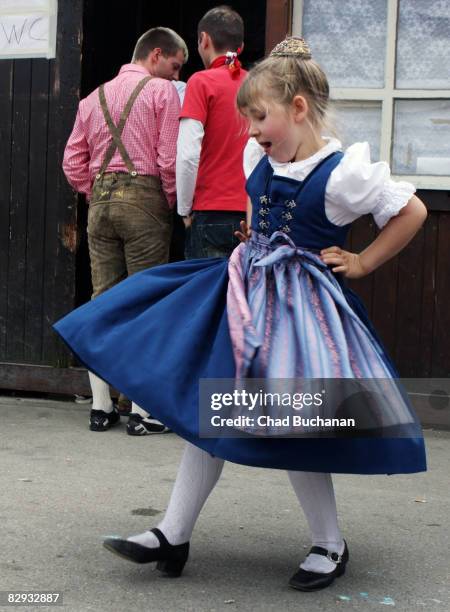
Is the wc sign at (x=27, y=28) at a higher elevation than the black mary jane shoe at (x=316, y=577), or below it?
higher

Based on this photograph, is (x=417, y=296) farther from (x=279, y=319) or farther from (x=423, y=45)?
(x=279, y=319)

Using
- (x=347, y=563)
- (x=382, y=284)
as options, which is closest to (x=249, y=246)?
(x=347, y=563)

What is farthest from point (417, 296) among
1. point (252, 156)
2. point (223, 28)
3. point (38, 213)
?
point (252, 156)

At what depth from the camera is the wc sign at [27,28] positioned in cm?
669

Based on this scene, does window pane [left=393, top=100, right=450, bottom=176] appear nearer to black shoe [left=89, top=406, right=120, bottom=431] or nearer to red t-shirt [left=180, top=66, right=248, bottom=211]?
red t-shirt [left=180, top=66, right=248, bottom=211]

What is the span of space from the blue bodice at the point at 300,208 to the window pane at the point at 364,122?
272 cm

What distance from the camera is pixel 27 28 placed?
6754mm

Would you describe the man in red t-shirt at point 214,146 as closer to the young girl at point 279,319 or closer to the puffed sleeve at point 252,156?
the puffed sleeve at point 252,156

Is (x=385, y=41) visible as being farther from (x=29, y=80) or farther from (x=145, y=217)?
(x=29, y=80)

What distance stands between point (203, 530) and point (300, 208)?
4.31ft

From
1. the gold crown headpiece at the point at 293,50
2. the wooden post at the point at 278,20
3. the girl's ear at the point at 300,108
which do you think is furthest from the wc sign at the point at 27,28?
the girl's ear at the point at 300,108

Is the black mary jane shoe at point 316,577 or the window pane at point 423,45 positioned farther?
the window pane at point 423,45

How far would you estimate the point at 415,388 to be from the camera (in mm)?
6242

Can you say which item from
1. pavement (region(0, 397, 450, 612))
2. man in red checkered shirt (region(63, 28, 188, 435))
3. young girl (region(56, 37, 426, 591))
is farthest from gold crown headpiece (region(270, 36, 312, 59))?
man in red checkered shirt (region(63, 28, 188, 435))
